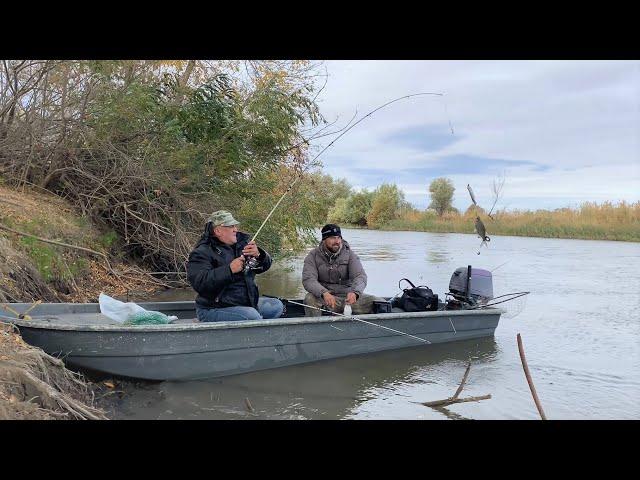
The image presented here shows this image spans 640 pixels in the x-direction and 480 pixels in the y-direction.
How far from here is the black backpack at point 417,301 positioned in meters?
6.79

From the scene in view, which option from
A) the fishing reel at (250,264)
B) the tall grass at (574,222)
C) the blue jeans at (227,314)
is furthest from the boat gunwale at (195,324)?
the tall grass at (574,222)

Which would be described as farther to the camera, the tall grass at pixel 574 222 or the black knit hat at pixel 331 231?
the tall grass at pixel 574 222

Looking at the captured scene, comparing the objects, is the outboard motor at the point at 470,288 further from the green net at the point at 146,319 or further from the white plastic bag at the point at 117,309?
the white plastic bag at the point at 117,309

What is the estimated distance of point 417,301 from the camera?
22.3 ft

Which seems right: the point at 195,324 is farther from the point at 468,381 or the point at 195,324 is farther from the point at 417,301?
the point at 417,301

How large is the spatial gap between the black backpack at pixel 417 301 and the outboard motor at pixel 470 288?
338 millimetres

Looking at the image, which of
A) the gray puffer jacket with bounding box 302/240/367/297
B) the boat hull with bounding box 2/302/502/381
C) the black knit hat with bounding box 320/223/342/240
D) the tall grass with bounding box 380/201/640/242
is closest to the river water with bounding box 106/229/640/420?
the boat hull with bounding box 2/302/502/381

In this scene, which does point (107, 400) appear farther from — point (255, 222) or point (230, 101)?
point (230, 101)

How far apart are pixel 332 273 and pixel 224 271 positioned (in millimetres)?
1676

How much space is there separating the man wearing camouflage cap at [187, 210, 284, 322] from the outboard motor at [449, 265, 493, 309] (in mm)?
2801

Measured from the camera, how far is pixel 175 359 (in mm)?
4855

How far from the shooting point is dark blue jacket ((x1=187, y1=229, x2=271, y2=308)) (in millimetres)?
5004

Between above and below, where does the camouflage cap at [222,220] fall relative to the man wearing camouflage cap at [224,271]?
above
